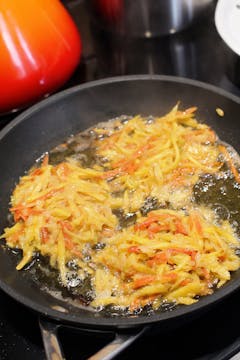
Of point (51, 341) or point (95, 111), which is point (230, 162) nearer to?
point (95, 111)

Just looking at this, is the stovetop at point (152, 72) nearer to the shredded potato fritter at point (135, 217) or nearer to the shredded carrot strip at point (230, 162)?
the shredded potato fritter at point (135, 217)

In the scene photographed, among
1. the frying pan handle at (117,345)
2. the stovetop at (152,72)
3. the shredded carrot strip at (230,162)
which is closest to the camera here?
the frying pan handle at (117,345)

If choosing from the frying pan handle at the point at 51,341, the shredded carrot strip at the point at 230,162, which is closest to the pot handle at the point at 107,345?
the frying pan handle at the point at 51,341

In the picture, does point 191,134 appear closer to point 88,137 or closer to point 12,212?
point 88,137

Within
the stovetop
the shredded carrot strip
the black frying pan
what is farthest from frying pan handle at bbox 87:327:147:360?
the shredded carrot strip

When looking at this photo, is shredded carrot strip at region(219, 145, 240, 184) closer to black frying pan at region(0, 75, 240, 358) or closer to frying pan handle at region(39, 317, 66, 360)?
black frying pan at region(0, 75, 240, 358)

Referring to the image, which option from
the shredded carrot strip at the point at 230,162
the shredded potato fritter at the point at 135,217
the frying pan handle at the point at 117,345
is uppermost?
the frying pan handle at the point at 117,345
